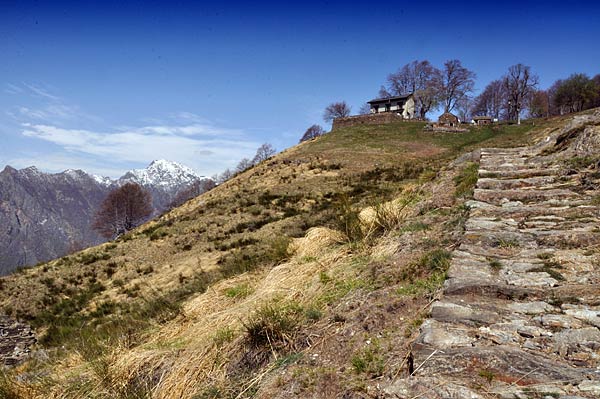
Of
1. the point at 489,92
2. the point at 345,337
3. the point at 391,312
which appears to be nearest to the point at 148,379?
the point at 345,337

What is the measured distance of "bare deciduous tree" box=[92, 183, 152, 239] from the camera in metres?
48.5

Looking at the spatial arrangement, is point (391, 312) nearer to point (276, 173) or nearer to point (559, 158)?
point (559, 158)

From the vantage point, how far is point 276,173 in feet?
88.7

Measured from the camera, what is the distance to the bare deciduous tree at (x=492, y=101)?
67.4m

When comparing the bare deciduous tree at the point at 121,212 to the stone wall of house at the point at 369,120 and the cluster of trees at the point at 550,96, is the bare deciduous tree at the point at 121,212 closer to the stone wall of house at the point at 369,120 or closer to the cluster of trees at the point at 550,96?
the stone wall of house at the point at 369,120

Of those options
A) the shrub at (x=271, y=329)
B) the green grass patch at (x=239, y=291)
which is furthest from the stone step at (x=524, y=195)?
the shrub at (x=271, y=329)

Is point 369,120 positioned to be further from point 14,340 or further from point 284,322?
point 284,322

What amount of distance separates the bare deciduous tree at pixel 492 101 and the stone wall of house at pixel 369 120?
32.5m

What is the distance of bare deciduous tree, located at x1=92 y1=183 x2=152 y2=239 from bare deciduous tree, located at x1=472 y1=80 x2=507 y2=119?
6238 centimetres

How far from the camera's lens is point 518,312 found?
2424 millimetres

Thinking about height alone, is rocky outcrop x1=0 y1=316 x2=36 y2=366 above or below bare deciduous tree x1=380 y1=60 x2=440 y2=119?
below

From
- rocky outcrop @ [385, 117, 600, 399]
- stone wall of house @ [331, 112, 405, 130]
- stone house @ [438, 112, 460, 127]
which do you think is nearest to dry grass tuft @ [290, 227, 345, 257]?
rocky outcrop @ [385, 117, 600, 399]

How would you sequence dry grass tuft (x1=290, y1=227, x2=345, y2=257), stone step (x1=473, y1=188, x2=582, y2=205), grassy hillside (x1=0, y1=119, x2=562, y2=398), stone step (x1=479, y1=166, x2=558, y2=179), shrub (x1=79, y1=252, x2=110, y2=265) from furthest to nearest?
shrub (x1=79, y1=252, x2=110, y2=265) < stone step (x1=479, y1=166, x2=558, y2=179) < dry grass tuft (x1=290, y1=227, x2=345, y2=257) < stone step (x1=473, y1=188, x2=582, y2=205) < grassy hillside (x1=0, y1=119, x2=562, y2=398)

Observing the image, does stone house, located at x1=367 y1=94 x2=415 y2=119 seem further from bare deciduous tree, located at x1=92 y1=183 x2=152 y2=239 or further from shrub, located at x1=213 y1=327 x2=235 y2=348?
shrub, located at x1=213 y1=327 x2=235 y2=348
